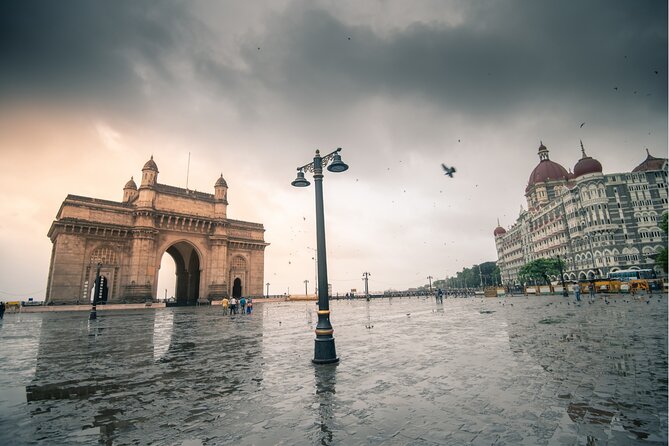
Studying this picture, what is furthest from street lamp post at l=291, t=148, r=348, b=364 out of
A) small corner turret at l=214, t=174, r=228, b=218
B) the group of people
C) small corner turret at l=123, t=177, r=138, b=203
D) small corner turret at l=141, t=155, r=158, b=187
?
small corner turret at l=123, t=177, r=138, b=203

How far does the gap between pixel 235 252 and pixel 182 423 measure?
49933 millimetres

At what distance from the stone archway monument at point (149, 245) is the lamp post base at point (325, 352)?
39.9m

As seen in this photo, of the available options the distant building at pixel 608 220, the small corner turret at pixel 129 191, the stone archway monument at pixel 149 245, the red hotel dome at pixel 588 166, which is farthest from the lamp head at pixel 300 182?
the red hotel dome at pixel 588 166

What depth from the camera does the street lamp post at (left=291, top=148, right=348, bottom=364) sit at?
285 inches

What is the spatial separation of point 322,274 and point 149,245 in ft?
134

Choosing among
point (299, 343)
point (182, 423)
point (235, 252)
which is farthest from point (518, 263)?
point (182, 423)

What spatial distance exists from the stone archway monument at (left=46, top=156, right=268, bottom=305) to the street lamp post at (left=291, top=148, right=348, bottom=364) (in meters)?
39.3

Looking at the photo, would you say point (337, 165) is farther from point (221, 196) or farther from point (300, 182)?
point (221, 196)

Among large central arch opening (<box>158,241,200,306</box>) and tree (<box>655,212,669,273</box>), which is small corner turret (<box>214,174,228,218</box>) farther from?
tree (<box>655,212,669,273</box>)

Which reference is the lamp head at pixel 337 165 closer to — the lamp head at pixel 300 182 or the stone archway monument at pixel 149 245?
the lamp head at pixel 300 182

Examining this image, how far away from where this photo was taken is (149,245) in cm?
4162

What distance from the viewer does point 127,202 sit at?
4741 centimetres

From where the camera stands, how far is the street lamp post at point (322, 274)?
723 centimetres

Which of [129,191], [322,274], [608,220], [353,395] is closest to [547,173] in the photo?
[608,220]
